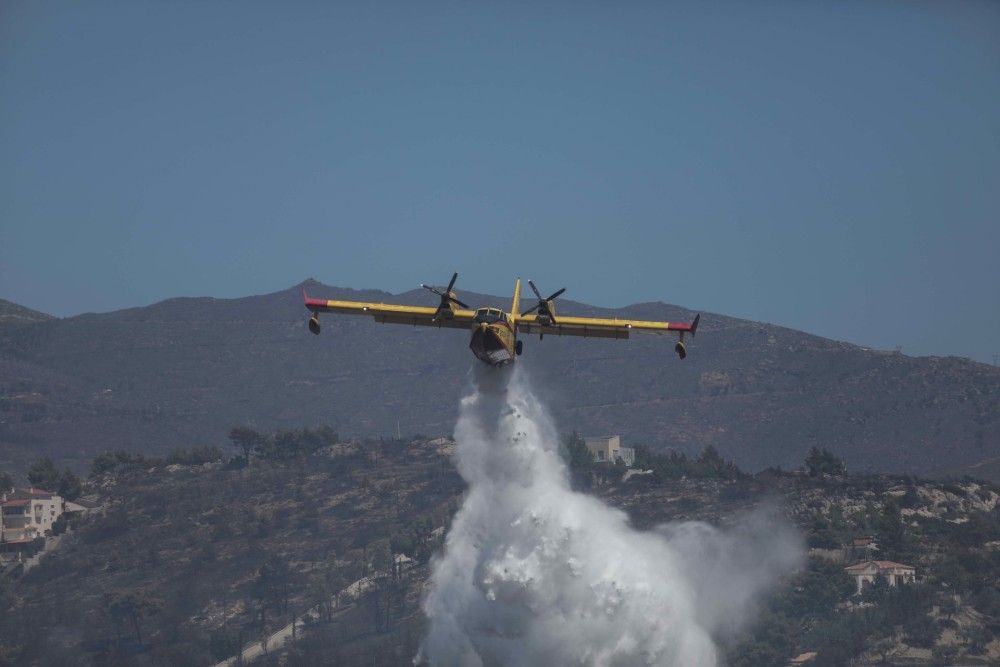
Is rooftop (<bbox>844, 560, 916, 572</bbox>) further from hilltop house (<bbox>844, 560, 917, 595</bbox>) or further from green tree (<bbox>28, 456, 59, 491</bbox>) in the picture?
green tree (<bbox>28, 456, 59, 491</bbox>)

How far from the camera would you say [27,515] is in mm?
154500

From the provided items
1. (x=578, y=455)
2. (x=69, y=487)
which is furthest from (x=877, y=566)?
(x=69, y=487)

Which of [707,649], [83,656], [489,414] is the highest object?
[489,414]

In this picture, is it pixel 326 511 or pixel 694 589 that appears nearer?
pixel 694 589

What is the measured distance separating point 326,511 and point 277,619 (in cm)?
3377

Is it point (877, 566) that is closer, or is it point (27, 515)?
point (877, 566)

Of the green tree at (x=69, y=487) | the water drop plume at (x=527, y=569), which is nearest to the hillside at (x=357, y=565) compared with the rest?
the green tree at (x=69, y=487)

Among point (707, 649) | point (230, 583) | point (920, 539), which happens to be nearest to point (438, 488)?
point (230, 583)

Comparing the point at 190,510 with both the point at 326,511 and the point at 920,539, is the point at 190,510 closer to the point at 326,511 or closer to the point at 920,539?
the point at 326,511

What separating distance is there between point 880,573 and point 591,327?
56668mm

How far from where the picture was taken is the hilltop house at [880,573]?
402 ft

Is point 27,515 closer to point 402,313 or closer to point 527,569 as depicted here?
point 527,569

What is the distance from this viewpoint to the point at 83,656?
382ft

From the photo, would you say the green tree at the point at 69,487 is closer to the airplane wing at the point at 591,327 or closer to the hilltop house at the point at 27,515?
the hilltop house at the point at 27,515
